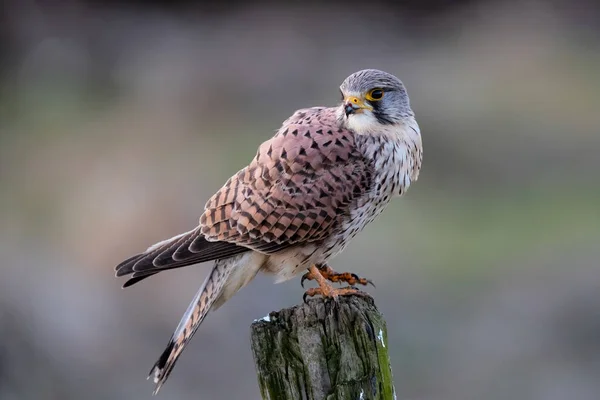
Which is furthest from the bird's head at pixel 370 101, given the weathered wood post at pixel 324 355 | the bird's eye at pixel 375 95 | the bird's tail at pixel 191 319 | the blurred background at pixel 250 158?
the blurred background at pixel 250 158

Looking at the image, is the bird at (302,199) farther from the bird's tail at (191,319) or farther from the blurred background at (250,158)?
the blurred background at (250,158)

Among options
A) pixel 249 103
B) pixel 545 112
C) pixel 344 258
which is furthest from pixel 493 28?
pixel 344 258

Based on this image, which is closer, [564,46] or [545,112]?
[545,112]

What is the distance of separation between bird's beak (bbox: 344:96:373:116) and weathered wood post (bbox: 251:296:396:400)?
1227mm

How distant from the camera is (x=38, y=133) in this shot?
13234mm

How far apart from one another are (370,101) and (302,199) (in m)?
0.59

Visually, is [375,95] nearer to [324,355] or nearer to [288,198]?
[288,198]

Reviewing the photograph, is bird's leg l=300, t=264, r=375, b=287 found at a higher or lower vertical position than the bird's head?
lower

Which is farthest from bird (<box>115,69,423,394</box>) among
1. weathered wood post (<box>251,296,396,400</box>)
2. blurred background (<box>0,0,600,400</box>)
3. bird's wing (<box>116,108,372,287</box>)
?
blurred background (<box>0,0,600,400</box>)

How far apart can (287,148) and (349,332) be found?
1.25 metres

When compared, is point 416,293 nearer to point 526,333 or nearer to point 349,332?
point 526,333

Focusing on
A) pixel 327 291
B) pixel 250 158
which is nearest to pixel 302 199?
pixel 327 291

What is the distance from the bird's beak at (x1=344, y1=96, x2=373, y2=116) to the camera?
15.8 feet

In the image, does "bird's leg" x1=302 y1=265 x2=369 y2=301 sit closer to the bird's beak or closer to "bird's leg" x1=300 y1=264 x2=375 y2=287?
"bird's leg" x1=300 y1=264 x2=375 y2=287
